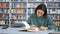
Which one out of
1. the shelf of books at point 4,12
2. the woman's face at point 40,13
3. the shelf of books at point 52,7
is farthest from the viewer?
the shelf of books at point 4,12

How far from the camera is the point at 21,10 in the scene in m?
6.41

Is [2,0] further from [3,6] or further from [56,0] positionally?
[56,0]

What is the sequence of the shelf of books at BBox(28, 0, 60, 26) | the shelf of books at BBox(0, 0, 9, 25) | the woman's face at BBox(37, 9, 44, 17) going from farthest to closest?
the shelf of books at BBox(0, 0, 9, 25) < the shelf of books at BBox(28, 0, 60, 26) < the woman's face at BBox(37, 9, 44, 17)

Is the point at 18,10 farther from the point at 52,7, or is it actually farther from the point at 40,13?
the point at 40,13

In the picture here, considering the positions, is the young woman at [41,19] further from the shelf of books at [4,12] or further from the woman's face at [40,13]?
the shelf of books at [4,12]

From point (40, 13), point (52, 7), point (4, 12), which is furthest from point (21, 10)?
point (40, 13)

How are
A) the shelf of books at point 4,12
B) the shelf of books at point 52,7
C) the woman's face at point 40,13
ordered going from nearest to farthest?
1. the woman's face at point 40,13
2. the shelf of books at point 52,7
3. the shelf of books at point 4,12

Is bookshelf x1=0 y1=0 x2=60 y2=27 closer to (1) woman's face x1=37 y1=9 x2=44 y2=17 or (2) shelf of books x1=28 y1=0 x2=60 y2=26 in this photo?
(2) shelf of books x1=28 y1=0 x2=60 y2=26

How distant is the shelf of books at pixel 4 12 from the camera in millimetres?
6469

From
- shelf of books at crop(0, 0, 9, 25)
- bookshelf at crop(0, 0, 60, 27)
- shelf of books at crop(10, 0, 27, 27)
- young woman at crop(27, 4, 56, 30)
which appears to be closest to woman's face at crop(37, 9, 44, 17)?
young woman at crop(27, 4, 56, 30)

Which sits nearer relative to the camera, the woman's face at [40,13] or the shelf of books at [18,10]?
the woman's face at [40,13]

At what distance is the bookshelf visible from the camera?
249 inches

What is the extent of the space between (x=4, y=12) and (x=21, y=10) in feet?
2.23

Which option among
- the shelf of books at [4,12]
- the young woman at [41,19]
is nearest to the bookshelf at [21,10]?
the shelf of books at [4,12]
